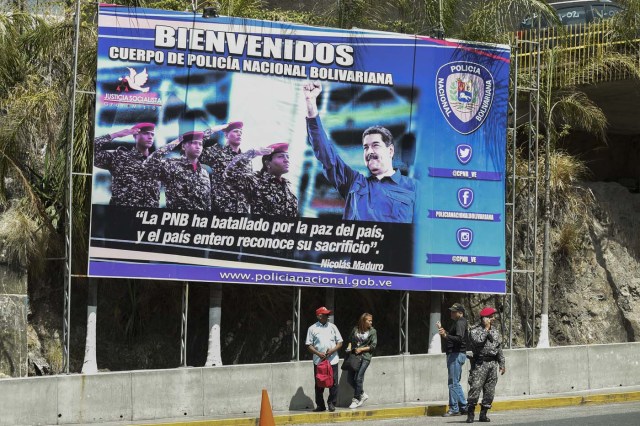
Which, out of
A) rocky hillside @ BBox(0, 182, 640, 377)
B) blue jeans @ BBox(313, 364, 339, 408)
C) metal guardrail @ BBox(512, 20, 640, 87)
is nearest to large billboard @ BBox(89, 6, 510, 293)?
blue jeans @ BBox(313, 364, 339, 408)

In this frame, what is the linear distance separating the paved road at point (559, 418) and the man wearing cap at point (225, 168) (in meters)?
4.64

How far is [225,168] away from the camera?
20.0 metres

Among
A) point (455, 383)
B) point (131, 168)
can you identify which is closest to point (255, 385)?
point (455, 383)

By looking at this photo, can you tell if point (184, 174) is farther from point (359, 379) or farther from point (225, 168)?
point (359, 379)

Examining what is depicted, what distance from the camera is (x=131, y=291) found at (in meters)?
22.3

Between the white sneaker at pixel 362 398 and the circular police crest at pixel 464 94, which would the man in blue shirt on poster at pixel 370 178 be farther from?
the white sneaker at pixel 362 398

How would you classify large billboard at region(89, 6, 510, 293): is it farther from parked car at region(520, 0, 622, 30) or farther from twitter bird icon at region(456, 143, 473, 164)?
parked car at region(520, 0, 622, 30)

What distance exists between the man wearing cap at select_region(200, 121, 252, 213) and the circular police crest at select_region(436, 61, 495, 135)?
4153mm

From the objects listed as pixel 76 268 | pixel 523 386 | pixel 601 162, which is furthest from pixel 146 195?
pixel 601 162

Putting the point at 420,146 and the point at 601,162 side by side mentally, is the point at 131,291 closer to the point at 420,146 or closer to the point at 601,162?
the point at 420,146

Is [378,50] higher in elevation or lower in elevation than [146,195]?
higher

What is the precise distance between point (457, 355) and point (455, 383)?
430 millimetres

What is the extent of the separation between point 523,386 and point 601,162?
11.6 m

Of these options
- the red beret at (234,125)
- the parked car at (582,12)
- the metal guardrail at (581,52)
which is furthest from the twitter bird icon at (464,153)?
the parked car at (582,12)
